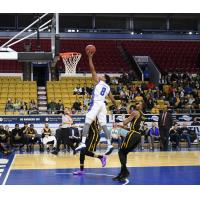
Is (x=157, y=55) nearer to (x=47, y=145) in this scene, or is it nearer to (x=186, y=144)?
(x=186, y=144)

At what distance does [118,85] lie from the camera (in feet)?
78.2

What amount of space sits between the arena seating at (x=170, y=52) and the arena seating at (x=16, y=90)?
822 cm

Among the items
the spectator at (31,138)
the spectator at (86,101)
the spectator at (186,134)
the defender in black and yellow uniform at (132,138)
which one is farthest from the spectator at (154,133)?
the defender in black and yellow uniform at (132,138)

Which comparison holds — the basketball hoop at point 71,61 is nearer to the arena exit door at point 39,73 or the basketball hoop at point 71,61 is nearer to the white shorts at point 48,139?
the arena exit door at point 39,73

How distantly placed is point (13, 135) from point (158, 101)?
8467 millimetres

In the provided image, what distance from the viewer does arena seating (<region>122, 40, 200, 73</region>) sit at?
28.9 m

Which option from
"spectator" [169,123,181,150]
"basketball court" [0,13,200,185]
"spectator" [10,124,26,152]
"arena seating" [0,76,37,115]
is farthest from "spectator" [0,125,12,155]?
"spectator" [169,123,181,150]

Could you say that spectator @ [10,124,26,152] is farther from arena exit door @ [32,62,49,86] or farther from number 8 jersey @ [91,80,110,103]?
arena exit door @ [32,62,49,86]

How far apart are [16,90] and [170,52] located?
37.5 feet

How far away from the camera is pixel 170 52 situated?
29.8m

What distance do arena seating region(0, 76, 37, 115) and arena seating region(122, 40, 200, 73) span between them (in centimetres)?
822

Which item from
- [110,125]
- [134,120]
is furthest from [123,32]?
[134,120]

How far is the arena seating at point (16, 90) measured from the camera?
22.0m
